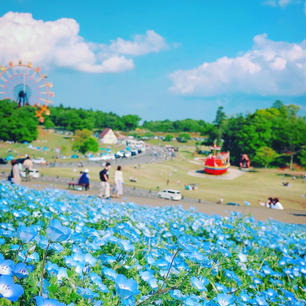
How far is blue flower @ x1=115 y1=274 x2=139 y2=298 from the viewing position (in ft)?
3.48

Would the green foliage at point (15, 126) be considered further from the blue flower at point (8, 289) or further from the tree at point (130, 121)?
Result: the blue flower at point (8, 289)

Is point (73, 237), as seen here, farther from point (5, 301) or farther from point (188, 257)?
point (5, 301)

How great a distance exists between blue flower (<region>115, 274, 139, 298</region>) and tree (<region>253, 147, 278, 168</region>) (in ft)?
198

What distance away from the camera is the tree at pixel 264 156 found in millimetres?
58281

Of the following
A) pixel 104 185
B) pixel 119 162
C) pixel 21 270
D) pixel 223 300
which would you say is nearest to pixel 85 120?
pixel 119 162

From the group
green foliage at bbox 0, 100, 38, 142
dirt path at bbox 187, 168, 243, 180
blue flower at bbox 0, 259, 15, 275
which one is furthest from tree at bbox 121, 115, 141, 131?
blue flower at bbox 0, 259, 15, 275

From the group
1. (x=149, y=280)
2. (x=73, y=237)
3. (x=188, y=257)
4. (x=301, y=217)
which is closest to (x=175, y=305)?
(x=149, y=280)

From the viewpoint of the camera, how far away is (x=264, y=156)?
5847 centimetres

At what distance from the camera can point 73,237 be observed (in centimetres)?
205

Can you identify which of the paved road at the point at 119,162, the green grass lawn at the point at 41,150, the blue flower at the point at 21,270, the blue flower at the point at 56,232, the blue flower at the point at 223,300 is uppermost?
the blue flower at the point at 56,232

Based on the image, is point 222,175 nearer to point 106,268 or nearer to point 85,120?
point 106,268

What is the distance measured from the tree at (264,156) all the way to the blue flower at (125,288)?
198ft

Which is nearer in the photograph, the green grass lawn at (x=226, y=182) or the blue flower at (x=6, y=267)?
the blue flower at (x=6, y=267)

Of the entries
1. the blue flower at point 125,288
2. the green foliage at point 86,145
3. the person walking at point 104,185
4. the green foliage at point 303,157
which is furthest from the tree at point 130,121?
the blue flower at point 125,288
